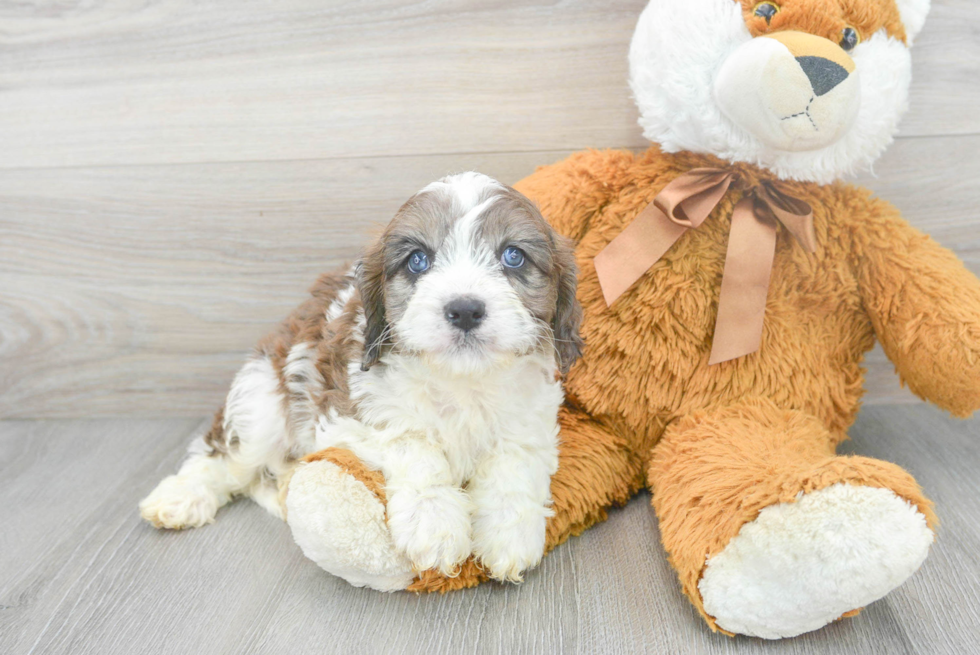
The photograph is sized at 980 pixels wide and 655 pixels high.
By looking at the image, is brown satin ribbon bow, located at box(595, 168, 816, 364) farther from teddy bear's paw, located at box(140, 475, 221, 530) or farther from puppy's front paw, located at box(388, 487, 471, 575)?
teddy bear's paw, located at box(140, 475, 221, 530)

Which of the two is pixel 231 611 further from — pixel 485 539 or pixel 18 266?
pixel 18 266

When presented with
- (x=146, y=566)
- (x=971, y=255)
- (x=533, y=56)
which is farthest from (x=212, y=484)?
(x=971, y=255)

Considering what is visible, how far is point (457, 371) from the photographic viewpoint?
131 centimetres

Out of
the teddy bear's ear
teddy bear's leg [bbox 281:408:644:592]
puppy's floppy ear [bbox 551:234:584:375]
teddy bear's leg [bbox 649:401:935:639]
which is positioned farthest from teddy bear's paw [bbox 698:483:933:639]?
the teddy bear's ear

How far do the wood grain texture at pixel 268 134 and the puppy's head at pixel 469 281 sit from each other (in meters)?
0.65

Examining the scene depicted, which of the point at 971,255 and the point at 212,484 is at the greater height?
the point at 971,255

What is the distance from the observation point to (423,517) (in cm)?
136

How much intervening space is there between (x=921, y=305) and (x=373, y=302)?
1.24 metres

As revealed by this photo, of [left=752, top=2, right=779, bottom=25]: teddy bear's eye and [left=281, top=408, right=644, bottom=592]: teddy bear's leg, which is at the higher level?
[left=752, top=2, right=779, bottom=25]: teddy bear's eye

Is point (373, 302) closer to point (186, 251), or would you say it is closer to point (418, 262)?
point (418, 262)

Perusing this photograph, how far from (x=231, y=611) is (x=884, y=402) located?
80.5 inches

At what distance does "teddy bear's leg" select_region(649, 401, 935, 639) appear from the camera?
1.17 metres

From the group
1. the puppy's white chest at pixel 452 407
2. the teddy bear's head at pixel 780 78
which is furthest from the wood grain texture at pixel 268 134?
the puppy's white chest at pixel 452 407

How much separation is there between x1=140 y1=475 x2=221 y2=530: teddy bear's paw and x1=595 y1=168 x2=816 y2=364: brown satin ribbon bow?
3.72 ft
